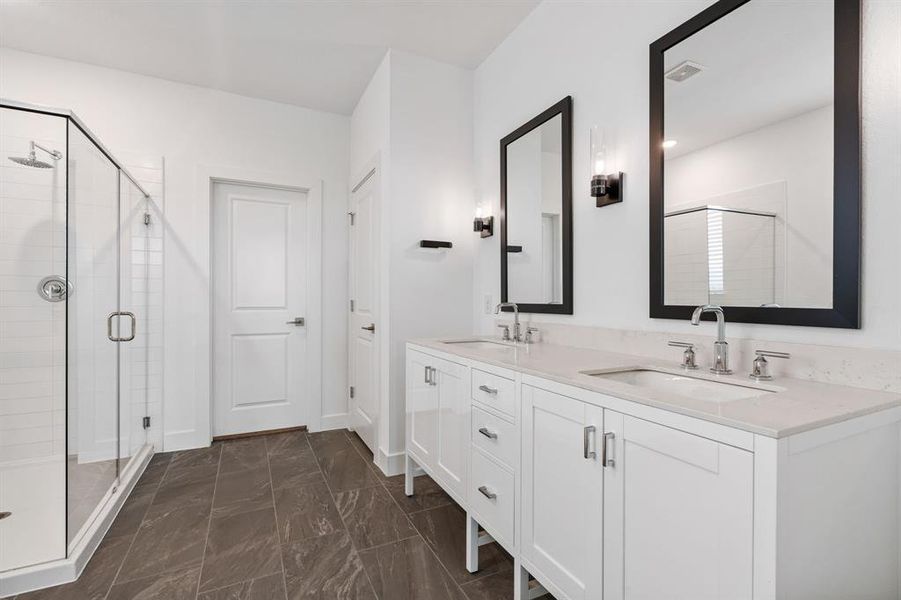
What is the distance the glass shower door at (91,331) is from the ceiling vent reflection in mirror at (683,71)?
8.23 feet

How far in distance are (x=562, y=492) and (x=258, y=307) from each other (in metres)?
2.95

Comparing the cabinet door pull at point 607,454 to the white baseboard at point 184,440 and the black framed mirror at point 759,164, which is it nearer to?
the black framed mirror at point 759,164

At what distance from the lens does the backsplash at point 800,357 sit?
1071 mm

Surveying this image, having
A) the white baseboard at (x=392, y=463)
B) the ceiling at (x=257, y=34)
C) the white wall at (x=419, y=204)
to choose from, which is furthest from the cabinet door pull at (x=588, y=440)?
the ceiling at (x=257, y=34)

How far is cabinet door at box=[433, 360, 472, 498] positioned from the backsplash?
2.23 ft

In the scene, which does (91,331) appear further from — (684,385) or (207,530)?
(684,385)

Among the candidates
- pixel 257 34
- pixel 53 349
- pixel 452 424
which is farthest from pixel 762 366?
pixel 257 34

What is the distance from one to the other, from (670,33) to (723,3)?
7.7 inches

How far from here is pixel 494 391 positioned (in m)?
1.63

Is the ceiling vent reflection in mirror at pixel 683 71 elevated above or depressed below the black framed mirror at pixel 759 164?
above

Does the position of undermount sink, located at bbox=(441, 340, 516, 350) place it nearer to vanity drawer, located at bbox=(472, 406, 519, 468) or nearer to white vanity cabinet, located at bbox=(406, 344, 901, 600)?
vanity drawer, located at bbox=(472, 406, 519, 468)

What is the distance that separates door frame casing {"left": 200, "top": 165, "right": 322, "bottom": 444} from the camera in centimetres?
322

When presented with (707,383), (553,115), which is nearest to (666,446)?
(707,383)

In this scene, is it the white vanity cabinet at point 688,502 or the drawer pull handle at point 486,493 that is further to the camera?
the drawer pull handle at point 486,493
